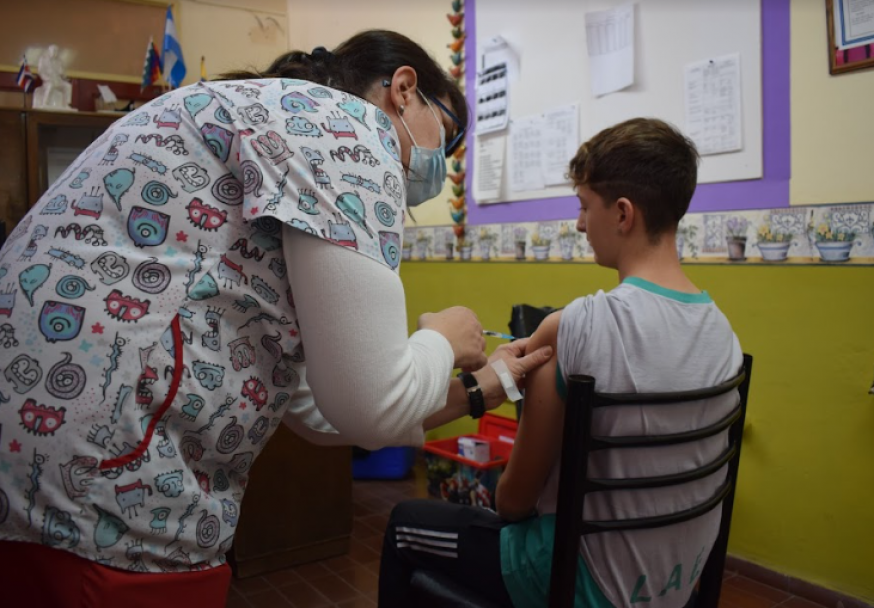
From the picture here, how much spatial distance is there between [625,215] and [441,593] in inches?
30.7

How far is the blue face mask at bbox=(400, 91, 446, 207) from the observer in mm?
1104

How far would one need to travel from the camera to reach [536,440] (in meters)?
1.16

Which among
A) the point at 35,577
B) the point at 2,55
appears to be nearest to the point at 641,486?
the point at 35,577

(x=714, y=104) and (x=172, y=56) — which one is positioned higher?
(x=172, y=56)

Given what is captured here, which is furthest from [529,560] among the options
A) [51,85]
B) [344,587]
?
[51,85]

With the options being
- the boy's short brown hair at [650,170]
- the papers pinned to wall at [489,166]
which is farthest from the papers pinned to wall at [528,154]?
the boy's short brown hair at [650,170]

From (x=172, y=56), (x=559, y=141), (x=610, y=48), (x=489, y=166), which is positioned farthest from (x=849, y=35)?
(x=172, y=56)

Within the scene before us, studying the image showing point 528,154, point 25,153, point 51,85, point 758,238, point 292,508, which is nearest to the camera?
point 758,238

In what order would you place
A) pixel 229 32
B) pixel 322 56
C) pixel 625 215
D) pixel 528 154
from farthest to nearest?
1. pixel 229 32
2. pixel 528 154
3. pixel 625 215
4. pixel 322 56

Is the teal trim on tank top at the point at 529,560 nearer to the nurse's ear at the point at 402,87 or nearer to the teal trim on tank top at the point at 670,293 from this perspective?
the teal trim on tank top at the point at 670,293

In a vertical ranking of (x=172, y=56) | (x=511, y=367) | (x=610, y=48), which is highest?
(x=172, y=56)

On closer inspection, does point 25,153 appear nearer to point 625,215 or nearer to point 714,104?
point 714,104

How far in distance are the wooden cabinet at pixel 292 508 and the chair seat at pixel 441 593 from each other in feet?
4.45

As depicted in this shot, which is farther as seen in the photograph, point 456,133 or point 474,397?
point 456,133
